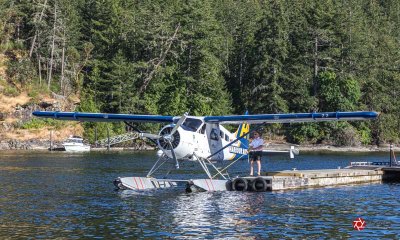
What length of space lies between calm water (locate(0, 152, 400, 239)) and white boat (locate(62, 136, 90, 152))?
34.9 m

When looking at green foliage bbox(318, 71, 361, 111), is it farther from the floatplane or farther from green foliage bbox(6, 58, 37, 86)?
the floatplane

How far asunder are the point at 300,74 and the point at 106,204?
63.5m

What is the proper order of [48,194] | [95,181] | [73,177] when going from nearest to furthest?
[48,194] → [95,181] → [73,177]

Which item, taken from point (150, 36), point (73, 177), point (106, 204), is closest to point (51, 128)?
point (150, 36)

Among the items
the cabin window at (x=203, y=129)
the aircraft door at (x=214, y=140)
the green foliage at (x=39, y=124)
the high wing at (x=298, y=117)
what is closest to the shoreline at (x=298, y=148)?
the green foliage at (x=39, y=124)

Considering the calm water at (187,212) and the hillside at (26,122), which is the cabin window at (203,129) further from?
the hillside at (26,122)

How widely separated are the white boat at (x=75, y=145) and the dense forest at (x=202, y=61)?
7974mm

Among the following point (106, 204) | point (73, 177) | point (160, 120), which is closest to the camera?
point (106, 204)

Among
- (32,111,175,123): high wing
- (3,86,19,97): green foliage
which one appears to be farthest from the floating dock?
(3,86,19,97): green foliage

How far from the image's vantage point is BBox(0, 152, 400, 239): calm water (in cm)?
1748

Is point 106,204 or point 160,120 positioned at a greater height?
point 160,120

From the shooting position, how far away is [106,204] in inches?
898

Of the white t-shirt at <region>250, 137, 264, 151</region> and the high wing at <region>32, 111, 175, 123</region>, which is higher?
the high wing at <region>32, 111, 175, 123</region>

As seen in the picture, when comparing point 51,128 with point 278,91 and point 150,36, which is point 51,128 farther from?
point 278,91
